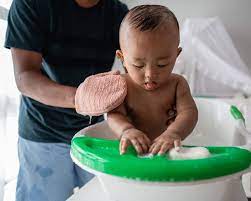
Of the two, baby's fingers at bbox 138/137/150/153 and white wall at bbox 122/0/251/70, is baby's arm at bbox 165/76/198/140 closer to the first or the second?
baby's fingers at bbox 138/137/150/153

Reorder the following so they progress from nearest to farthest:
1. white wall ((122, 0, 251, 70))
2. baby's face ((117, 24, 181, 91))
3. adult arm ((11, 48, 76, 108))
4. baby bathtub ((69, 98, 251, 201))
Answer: baby bathtub ((69, 98, 251, 201)) → baby's face ((117, 24, 181, 91)) → adult arm ((11, 48, 76, 108)) → white wall ((122, 0, 251, 70))

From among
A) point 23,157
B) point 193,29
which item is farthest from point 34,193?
point 193,29

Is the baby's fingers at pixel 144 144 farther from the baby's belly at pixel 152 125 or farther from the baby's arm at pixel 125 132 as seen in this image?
the baby's belly at pixel 152 125

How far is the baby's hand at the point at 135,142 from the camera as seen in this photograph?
1.68ft

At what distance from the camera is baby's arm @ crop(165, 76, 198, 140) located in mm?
605

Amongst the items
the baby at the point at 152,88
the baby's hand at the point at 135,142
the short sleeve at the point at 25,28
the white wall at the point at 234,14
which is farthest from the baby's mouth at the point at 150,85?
the white wall at the point at 234,14

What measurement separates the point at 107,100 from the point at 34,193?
1.63ft

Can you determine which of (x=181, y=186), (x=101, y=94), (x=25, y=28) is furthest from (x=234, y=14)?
(x=181, y=186)

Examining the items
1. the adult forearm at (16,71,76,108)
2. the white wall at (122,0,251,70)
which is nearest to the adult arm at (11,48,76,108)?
the adult forearm at (16,71,76,108)

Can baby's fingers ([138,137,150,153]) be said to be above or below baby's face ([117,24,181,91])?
below

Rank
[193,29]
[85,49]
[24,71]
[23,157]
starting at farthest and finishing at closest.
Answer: [193,29], [23,157], [85,49], [24,71]

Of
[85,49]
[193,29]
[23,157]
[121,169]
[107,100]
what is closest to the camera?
[121,169]

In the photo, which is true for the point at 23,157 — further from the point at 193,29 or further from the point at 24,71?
the point at 193,29

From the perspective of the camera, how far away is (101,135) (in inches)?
27.0
